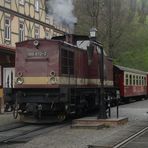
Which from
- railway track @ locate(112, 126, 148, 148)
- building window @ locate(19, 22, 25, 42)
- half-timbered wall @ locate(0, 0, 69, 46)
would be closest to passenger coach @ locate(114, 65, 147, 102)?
half-timbered wall @ locate(0, 0, 69, 46)

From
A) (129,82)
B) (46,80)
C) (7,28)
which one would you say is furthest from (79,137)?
(129,82)

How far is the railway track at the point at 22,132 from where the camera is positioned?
564 inches

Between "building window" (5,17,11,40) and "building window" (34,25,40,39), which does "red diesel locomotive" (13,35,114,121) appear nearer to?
"building window" (5,17,11,40)

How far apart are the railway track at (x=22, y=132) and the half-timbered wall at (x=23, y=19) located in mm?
13952

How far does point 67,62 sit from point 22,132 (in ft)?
14.4

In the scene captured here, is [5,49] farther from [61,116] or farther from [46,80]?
[46,80]

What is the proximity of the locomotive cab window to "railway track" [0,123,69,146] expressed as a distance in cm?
219

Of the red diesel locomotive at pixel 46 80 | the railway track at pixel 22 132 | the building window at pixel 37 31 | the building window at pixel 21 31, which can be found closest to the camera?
the railway track at pixel 22 132

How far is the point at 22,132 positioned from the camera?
54.5 ft

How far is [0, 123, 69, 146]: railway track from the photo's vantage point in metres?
14.3

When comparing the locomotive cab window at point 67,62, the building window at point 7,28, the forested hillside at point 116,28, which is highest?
the forested hillside at point 116,28

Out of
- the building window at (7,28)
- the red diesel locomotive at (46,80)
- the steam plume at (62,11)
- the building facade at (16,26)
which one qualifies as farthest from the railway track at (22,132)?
the building window at (7,28)

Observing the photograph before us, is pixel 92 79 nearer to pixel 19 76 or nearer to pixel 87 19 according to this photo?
pixel 19 76

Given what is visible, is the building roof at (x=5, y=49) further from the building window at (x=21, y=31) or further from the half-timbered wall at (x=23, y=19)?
the building window at (x=21, y=31)
